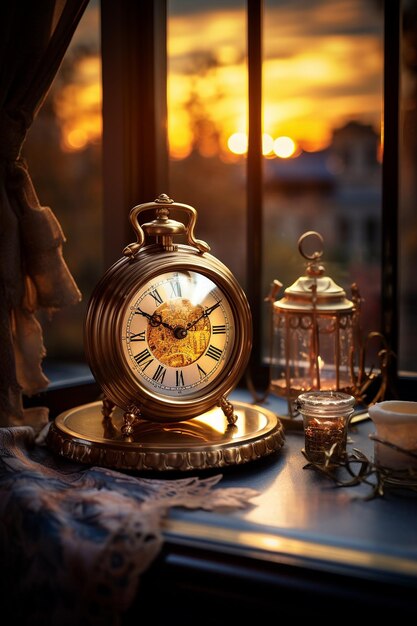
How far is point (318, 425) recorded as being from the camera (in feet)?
4.51

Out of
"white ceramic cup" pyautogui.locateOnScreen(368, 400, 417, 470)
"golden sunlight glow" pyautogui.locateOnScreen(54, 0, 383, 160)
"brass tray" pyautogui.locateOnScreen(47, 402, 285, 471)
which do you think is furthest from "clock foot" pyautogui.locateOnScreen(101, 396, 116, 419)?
"golden sunlight glow" pyautogui.locateOnScreen(54, 0, 383, 160)

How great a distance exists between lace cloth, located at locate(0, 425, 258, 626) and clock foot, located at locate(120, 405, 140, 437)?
10 cm

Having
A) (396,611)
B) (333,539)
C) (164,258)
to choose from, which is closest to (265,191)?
(164,258)

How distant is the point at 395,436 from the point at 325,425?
148 millimetres

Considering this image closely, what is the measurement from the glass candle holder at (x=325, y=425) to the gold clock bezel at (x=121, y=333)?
0.15m

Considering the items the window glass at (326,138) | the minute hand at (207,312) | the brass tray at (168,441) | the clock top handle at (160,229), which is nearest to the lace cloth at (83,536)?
the brass tray at (168,441)

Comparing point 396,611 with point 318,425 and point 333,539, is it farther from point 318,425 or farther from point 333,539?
point 318,425

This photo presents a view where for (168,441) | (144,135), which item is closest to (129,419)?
(168,441)

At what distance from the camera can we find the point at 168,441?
1348 mm

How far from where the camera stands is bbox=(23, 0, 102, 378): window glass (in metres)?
1.97

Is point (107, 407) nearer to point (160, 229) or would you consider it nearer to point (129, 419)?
point (129, 419)

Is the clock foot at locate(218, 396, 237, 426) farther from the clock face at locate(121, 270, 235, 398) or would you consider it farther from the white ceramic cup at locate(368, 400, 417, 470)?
the white ceramic cup at locate(368, 400, 417, 470)

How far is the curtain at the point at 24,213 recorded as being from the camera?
1.48m

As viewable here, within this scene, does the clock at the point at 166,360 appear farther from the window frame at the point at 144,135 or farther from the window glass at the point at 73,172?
the window glass at the point at 73,172
